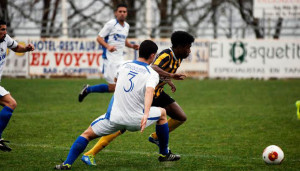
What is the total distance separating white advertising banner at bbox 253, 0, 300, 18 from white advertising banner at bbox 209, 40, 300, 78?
4021 millimetres

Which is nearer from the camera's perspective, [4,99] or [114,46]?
[4,99]

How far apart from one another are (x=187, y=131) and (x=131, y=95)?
411 cm

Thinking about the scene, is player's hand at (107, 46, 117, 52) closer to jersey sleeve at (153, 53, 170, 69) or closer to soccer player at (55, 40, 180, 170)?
jersey sleeve at (153, 53, 170, 69)

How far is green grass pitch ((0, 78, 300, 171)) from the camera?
7.72 metres

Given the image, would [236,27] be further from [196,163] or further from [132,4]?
[196,163]

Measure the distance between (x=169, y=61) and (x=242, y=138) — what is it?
262cm

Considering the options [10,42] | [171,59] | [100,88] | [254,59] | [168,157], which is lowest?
[254,59]

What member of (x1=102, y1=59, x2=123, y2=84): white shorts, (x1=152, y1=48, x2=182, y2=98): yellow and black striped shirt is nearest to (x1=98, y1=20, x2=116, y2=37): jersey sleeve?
(x1=102, y1=59, x2=123, y2=84): white shorts

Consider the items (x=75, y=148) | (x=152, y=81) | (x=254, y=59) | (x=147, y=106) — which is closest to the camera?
(x=147, y=106)

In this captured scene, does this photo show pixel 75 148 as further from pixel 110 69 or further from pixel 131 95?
pixel 110 69

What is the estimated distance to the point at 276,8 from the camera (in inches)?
1084

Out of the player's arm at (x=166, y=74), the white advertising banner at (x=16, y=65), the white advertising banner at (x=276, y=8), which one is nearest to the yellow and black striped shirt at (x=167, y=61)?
the player's arm at (x=166, y=74)

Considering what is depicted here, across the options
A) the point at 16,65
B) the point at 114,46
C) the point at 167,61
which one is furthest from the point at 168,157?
the point at 16,65

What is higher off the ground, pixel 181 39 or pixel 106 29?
pixel 181 39
